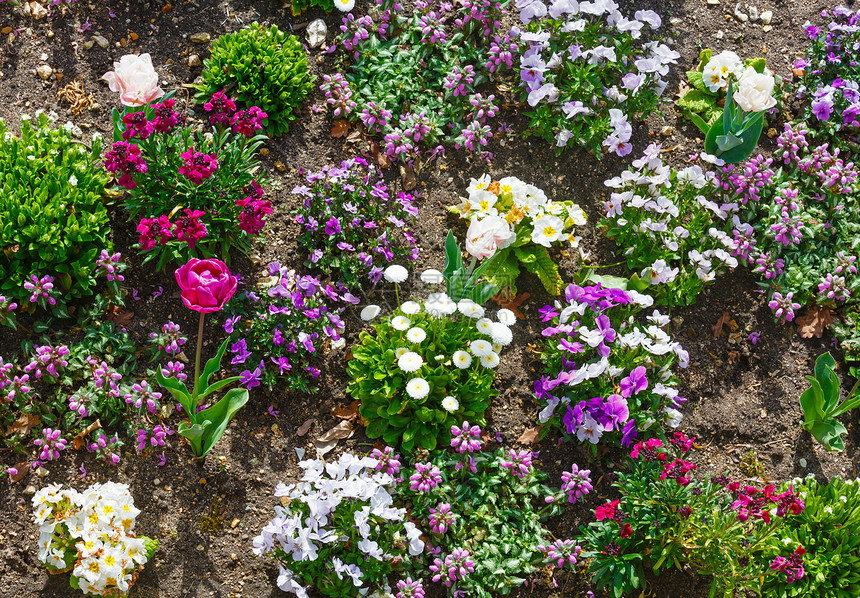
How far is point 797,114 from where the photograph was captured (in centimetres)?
490

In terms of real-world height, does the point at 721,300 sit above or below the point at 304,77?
below

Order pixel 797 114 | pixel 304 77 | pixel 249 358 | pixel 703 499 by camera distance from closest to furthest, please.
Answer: pixel 703 499 → pixel 249 358 → pixel 304 77 → pixel 797 114

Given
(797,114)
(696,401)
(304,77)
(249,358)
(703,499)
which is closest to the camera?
A: (703,499)

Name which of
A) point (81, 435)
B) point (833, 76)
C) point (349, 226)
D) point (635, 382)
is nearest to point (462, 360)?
point (635, 382)

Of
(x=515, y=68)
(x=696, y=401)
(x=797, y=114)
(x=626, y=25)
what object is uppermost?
(x=626, y=25)

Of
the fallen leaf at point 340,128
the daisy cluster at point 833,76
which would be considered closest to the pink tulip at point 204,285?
the fallen leaf at point 340,128

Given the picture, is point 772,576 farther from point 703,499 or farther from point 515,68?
point 515,68

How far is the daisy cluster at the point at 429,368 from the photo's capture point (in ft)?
12.0

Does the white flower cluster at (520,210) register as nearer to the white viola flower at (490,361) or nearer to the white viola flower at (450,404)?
the white viola flower at (490,361)

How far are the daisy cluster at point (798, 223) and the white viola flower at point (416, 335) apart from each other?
2.12m

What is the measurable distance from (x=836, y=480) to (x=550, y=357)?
162 cm

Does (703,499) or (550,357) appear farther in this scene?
(550,357)

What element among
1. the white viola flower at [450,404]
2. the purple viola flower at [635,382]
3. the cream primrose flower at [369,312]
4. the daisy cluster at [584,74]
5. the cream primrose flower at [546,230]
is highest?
the daisy cluster at [584,74]

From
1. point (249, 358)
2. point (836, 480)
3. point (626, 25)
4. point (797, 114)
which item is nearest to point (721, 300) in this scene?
point (836, 480)
